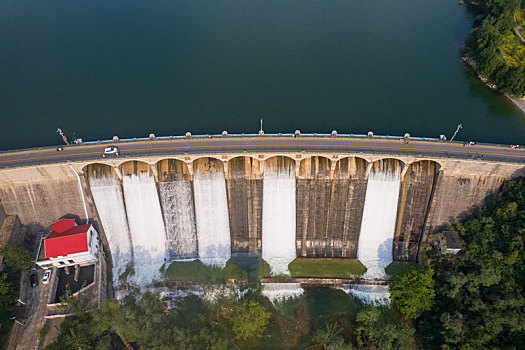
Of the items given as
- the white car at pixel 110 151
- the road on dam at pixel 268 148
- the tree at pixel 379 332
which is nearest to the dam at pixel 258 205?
the road on dam at pixel 268 148

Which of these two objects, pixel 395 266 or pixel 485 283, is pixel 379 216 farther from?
pixel 485 283

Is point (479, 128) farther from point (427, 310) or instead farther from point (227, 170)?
point (227, 170)

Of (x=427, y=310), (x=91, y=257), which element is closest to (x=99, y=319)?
(x=91, y=257)

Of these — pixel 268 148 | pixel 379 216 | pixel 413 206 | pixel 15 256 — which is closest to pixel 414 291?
pixel 379 216

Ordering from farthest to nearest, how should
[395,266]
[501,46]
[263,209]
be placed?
[501,46] → [263,209] → [395,266]

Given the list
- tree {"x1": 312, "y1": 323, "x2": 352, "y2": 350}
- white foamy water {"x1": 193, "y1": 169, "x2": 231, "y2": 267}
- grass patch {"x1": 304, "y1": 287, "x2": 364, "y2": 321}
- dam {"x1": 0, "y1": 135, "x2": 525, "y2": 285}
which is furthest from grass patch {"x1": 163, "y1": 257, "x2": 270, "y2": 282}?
tree {"x1": 312, "y1": 323, "x2": 352, "y2": 350}

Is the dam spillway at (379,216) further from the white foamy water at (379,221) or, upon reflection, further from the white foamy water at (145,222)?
the white foamy water at (145,222)

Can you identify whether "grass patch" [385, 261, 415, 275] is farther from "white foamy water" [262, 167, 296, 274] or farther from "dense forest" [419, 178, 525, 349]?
"white foamy water" [262, 167, 296, 274]
